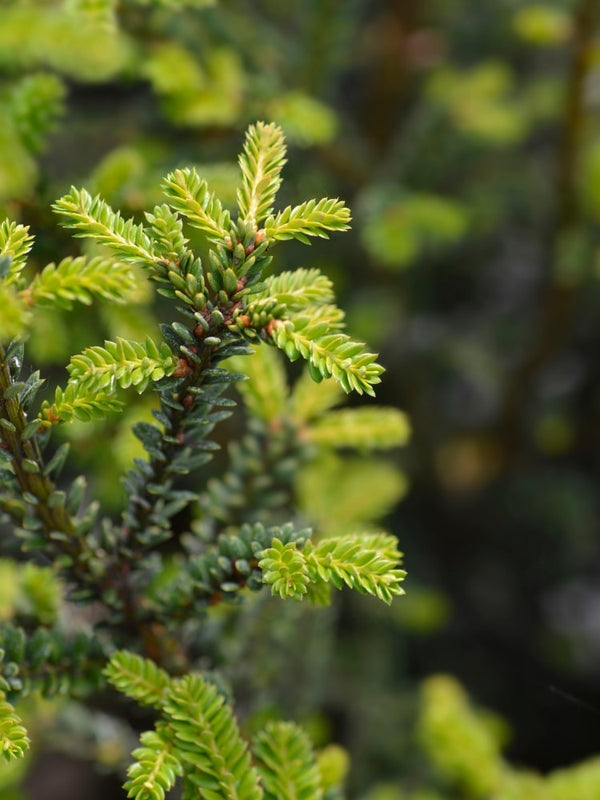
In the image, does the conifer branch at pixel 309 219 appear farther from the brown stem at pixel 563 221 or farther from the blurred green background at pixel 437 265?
the brown stem at pixel 563 221

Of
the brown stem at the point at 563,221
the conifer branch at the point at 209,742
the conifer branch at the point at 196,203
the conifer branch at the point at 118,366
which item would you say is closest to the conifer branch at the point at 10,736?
the conifer branch at the point at 209,742

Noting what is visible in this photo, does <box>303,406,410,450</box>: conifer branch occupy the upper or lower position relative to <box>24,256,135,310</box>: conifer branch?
upper

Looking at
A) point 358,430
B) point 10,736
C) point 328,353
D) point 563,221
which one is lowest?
point 10,736

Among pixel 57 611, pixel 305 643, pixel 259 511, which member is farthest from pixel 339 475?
pixel 57 611

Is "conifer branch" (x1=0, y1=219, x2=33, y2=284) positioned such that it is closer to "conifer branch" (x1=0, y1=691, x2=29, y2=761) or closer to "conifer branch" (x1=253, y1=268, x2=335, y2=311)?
"conifer branch" (x1=253, y1=268, x2=335, y2=311)

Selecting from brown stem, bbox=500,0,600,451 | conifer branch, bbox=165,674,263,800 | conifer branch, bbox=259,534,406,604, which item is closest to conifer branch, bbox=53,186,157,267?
conifer branch, bbox=259,534,406,604

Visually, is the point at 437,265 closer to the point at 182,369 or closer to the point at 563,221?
the point at 563,221

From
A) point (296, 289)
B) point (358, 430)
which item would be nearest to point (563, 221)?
point (358, 430)
